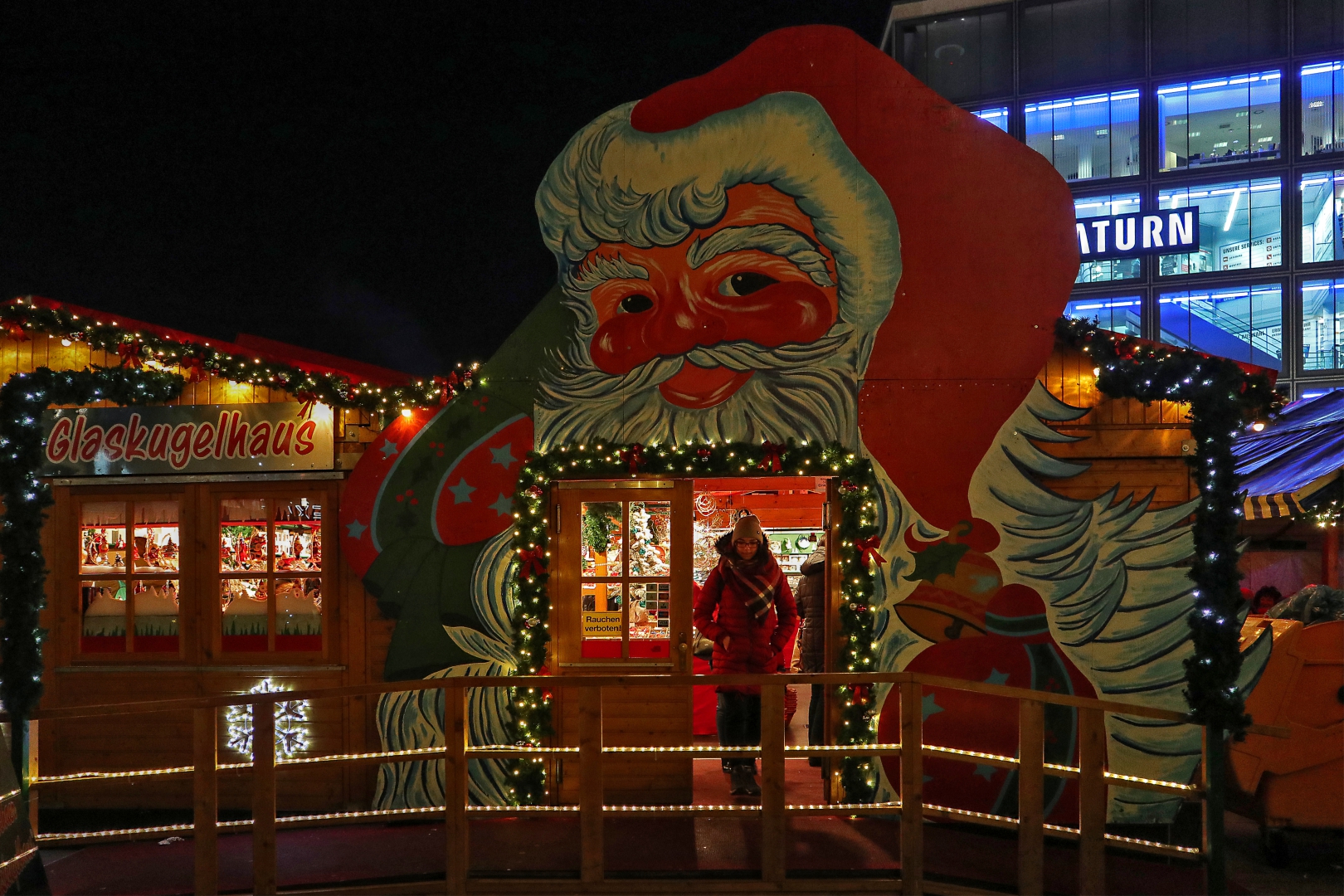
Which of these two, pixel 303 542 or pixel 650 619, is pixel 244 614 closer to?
pixel 303 542

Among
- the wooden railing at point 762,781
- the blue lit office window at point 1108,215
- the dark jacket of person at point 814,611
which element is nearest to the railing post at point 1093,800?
the wooden railing at point 762,781

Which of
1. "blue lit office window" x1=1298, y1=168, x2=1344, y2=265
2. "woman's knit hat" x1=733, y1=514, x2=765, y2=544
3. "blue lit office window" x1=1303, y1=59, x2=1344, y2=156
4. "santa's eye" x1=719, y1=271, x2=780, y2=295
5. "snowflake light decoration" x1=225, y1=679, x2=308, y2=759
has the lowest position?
"snowflake light decoration" x1=225, y1=679, x2=308, y2=759

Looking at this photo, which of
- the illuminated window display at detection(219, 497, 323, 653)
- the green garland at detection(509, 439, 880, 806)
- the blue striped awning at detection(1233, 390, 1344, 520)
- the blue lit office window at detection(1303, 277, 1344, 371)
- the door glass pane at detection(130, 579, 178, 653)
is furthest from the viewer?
the blue lit office window at detection(1303, 277, 1344, 371)

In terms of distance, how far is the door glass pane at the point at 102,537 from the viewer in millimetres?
7609

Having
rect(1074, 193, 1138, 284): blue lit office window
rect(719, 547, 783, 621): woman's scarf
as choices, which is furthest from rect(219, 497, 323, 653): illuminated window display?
rect(1074, 193, 1138, 284): blue lit office window

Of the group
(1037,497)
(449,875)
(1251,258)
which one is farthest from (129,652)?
(1251,258)

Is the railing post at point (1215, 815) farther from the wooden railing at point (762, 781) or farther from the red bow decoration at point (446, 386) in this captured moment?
the red bow decoration at point (446, 386)

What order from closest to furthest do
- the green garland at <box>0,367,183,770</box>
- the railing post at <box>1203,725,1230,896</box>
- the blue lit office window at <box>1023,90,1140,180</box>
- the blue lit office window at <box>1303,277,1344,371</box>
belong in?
the railing post at <box>1203,725,1230,896</box>
the green garland at <box>0,367,183,770</box>
the blue lit office window at <box>1303,277,1344,371</box>
the blue lit office window at <box>1023,90,1140,180</box>

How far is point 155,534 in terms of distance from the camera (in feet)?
24.9

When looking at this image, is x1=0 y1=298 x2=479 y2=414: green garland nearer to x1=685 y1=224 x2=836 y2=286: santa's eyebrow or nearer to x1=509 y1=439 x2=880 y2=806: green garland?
x1=509 y1=439 x2=880 y2=806: green garland

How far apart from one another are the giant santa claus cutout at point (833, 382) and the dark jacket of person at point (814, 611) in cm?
91

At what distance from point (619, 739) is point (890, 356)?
3450 millimetres

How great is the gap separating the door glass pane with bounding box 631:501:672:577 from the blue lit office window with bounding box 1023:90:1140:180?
84.4 feet

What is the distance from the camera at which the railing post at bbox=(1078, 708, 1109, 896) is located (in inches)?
205
